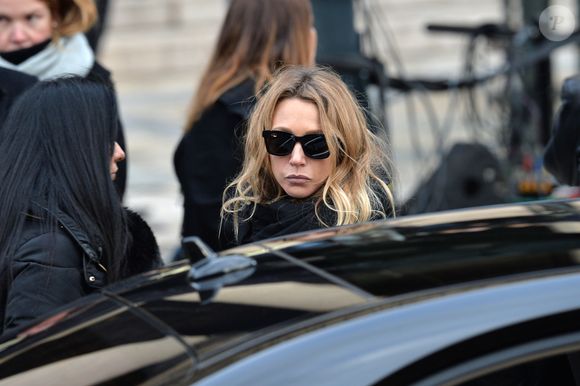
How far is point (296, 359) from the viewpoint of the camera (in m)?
1.79

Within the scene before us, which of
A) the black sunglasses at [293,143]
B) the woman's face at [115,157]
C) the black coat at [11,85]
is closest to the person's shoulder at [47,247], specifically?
the woman's face at [115,157]

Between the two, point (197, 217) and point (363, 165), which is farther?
point (197, 217)

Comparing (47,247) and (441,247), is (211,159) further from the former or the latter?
(441,247)

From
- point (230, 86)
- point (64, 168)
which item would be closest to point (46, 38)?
point (230, 86)

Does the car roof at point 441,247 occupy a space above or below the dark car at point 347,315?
above

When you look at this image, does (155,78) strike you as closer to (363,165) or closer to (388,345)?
(363,165)

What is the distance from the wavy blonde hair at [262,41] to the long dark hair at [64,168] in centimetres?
120

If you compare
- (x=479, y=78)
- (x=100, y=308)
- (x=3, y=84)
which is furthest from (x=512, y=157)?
(x=100, y=308)

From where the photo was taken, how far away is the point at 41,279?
270cm

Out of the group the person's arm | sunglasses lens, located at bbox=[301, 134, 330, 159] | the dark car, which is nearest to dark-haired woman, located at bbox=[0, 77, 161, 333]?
the person's arm

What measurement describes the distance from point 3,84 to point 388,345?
2.68 metres

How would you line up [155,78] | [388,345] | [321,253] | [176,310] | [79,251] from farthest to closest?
[155,78] → [79,251] → [321,253] → [176,310] → [388,345]

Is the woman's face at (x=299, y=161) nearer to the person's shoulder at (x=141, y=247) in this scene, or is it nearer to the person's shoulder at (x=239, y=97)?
the person's shoulder at (x=141, y=247)

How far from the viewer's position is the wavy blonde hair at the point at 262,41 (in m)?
4.14
